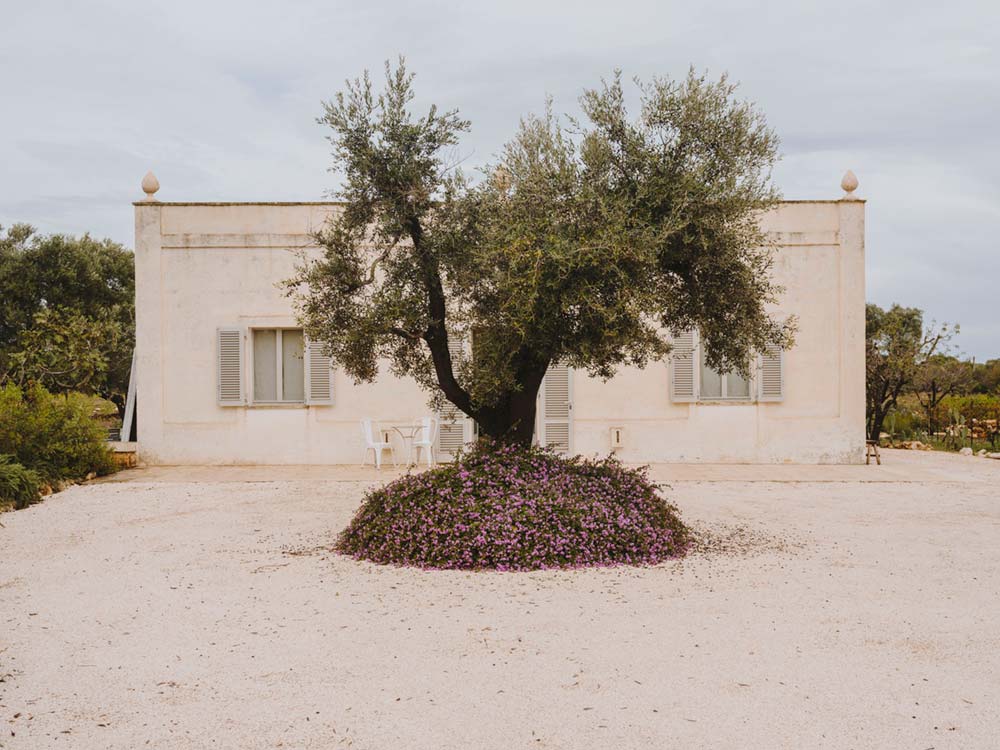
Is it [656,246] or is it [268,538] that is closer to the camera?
[656,246]

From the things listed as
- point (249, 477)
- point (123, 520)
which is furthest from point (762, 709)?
point (249, 477)

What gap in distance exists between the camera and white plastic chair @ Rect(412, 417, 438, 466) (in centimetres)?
1238

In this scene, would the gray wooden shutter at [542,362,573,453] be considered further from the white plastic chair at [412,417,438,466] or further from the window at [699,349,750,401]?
the window at [699,349,750,401]

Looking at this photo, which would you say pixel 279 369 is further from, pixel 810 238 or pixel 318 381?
pixel 810 238

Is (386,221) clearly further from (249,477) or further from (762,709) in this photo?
(249,477)

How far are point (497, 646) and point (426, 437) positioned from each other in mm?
8167

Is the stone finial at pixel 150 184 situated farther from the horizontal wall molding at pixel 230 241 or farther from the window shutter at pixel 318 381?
the window shutter at pixel 318 381

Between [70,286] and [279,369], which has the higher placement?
[70,286]

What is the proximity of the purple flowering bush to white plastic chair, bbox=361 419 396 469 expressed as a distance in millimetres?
5140

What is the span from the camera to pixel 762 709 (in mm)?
3594

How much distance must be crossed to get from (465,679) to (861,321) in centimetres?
1062

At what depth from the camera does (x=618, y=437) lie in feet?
42.7

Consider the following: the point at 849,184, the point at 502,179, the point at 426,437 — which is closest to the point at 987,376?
the point at 849,184

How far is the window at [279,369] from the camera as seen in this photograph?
13148 millimetres
